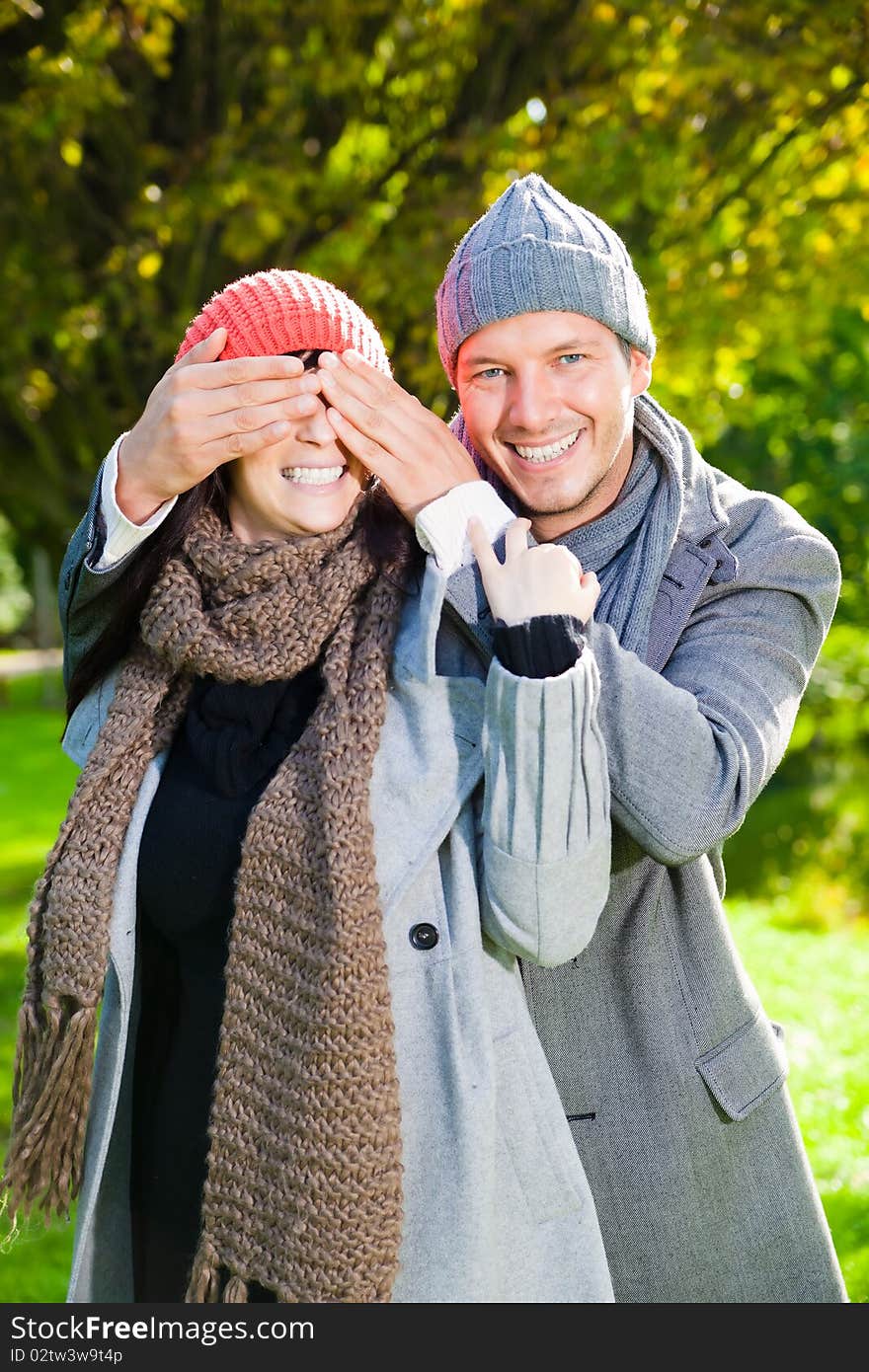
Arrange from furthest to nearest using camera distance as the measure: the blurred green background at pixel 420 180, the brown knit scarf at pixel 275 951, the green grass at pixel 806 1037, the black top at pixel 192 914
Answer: the blurred green background at pixel 420 180 → the green grass at pixel 806 1037 → the black top at pixel 192 914 → the brown knit scarf at pixel 275 951

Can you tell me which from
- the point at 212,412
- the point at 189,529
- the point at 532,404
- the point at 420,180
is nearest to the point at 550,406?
the point at 532,404

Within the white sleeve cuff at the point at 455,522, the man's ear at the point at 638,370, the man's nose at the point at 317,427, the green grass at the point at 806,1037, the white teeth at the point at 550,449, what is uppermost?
the man's ear at the point at 638,370

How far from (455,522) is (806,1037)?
200 inches

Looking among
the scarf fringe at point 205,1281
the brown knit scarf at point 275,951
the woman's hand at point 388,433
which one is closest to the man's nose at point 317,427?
the woman's hand at point 388,433

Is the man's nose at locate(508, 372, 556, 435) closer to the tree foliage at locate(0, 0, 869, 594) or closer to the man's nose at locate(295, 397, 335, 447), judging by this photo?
the man's nose at locate(295, 397, 335, 447)

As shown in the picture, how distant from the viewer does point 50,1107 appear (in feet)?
8.14

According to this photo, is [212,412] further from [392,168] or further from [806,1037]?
[806,1037]

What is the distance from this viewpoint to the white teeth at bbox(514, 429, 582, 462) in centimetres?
246

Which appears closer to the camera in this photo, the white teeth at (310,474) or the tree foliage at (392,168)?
the white teeth at (310,474)

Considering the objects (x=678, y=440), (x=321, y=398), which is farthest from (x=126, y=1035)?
(x=678, y=440)

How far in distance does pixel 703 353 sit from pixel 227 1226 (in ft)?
18.7

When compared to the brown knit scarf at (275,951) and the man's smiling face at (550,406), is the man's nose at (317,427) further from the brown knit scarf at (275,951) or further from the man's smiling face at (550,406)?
the man's smiling face at (550,406)

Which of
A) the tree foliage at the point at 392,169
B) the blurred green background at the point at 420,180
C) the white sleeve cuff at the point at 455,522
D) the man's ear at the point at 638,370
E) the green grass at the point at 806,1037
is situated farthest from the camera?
the tree foliage at the point at 392,169

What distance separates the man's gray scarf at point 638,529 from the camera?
7.96ft
